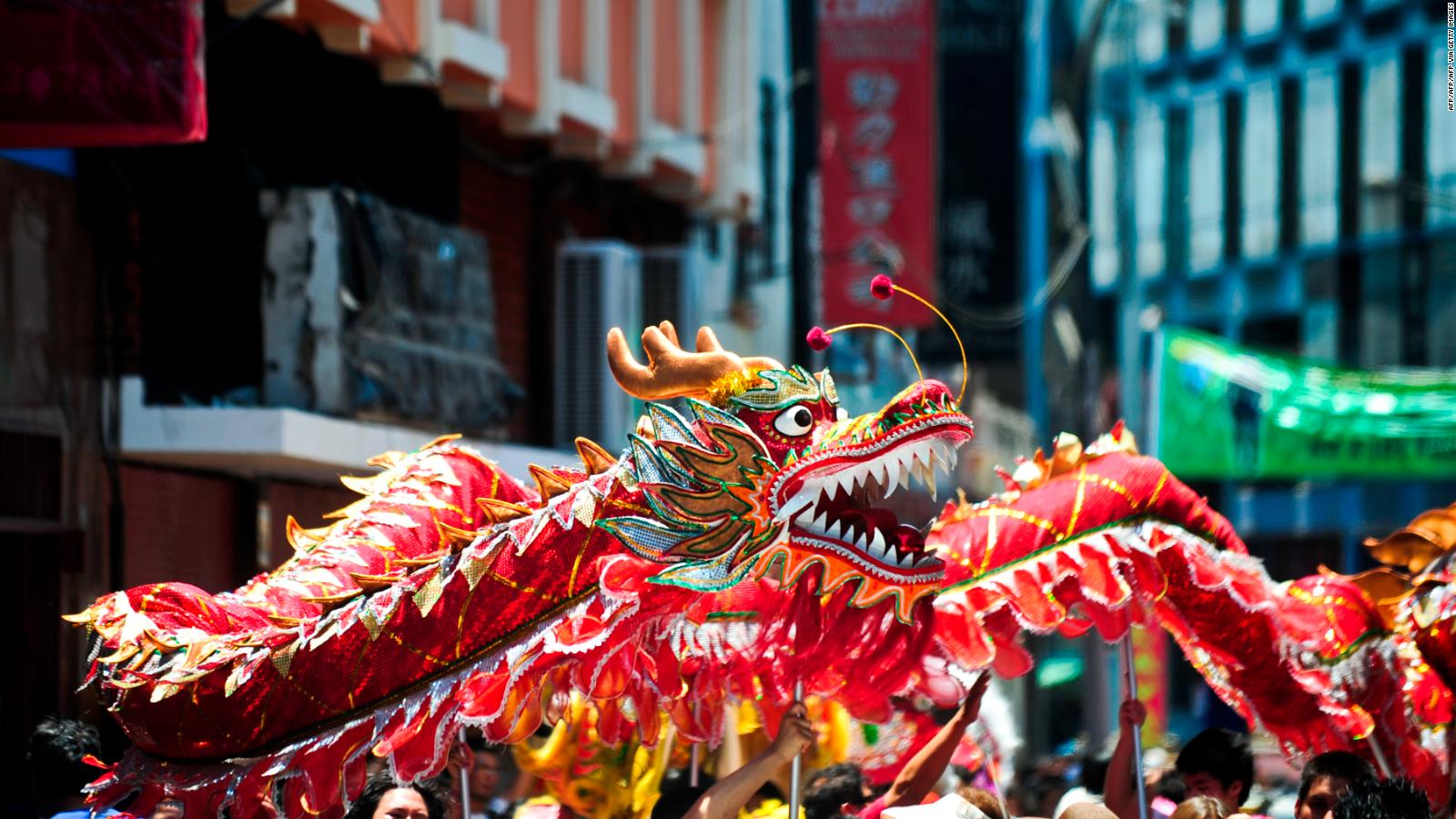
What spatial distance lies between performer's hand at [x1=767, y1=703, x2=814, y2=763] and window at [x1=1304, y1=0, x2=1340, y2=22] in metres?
17.7

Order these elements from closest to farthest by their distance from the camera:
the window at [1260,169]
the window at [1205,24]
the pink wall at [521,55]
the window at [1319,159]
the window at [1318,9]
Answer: the pink wall at [521,55] → the window at [1319,159] → the window at [1318,9] → the window at [1260,169] → the window at [1205,24]

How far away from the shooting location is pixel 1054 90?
2086 centimetres

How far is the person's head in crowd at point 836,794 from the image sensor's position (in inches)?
280

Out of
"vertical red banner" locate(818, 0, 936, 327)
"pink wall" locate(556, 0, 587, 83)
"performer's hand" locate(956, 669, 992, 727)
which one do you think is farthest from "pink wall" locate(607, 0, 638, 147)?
"performer's hand" locate(956, 669, 992, 727)

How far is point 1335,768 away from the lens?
599 cm

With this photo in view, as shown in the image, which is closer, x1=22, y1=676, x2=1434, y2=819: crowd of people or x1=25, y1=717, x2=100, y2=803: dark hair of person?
x1=22, y1=676, x2=1434, y2=819: crowd of people

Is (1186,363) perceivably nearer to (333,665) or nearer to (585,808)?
(585,808)

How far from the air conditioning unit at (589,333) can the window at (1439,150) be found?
28.7 ft

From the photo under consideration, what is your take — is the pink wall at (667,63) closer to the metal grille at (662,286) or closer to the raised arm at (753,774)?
the metal grille at (662,286)

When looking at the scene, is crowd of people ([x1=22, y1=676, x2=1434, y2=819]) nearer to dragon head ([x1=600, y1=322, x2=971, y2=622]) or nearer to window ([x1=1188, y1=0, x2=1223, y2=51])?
dragon head ([x1=600, y1=322, x2=971, y2=622])

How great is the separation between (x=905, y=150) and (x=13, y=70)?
10046 millimetres

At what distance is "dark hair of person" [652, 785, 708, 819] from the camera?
19.9 ft

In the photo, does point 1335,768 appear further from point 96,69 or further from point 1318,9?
point 1318,9

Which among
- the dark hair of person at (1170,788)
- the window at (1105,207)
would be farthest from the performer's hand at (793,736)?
the window at (1105,207)
